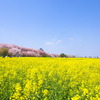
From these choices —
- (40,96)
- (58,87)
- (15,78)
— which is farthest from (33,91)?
(15,78)

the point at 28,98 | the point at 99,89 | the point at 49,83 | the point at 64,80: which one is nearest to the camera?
the point at 28,98

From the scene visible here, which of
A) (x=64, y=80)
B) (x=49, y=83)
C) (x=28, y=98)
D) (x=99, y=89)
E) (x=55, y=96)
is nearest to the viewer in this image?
(x=28, y=98)

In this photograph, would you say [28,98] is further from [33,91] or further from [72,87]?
[72,87]

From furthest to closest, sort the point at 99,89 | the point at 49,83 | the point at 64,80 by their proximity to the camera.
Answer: the point at 64,80
the point at 49,83
the point at 99,89

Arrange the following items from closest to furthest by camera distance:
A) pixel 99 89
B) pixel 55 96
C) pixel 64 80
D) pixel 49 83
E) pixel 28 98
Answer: pixel 28 98 < pixel 55 96 < pixel 99 89 < pixel 49 83 < pixel 64 80

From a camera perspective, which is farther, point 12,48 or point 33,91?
point 12,48

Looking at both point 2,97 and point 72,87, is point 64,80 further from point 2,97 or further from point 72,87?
point 2,97

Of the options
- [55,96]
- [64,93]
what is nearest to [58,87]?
[64,93]

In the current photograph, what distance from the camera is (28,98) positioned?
5.05 metres

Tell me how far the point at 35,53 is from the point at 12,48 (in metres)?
3.77

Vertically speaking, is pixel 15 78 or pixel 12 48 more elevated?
pixel 12 48

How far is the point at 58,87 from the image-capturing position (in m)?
6.45

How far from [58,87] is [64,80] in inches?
50.3

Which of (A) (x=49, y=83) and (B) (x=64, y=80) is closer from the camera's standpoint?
(A) (x=49, y=83)
